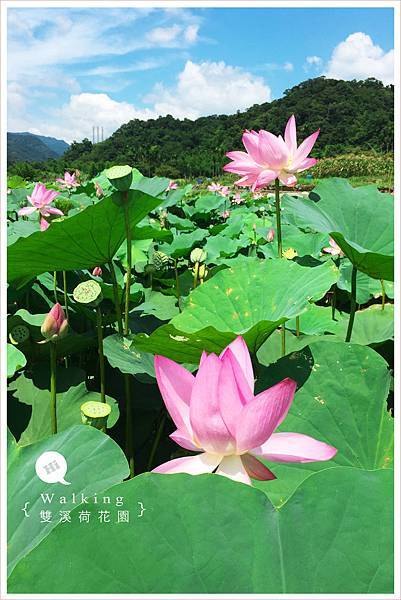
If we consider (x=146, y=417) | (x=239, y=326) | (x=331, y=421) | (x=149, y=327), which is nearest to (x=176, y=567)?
(x=331, y=421)

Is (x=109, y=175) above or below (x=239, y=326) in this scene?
above

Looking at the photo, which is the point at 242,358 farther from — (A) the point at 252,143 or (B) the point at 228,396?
(A) the point at 252,143

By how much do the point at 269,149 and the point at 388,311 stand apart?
0.77 metres

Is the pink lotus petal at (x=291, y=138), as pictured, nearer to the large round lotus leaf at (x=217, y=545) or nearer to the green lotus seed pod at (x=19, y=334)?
the green lotus seed pod at (x=19, y=334)

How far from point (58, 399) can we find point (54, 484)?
0.43 metres

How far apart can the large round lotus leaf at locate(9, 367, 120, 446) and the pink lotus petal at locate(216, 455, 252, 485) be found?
0.55 m

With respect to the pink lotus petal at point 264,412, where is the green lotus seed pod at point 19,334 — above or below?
below

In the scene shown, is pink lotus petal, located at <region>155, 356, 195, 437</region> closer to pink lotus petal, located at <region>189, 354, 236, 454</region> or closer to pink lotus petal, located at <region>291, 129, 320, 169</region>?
pink lotus petal, located at <region>189, 354, 236, 454</region>

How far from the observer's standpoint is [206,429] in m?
0.46

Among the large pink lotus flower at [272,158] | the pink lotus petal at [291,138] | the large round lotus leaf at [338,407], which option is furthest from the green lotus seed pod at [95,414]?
the pink lotus petal at [291,138]

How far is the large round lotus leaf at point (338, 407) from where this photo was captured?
725 mm

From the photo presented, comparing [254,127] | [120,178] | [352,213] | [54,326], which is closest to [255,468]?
→ [54,326]

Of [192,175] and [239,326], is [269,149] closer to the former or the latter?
[239,326]

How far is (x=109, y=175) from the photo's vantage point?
3.21ft
